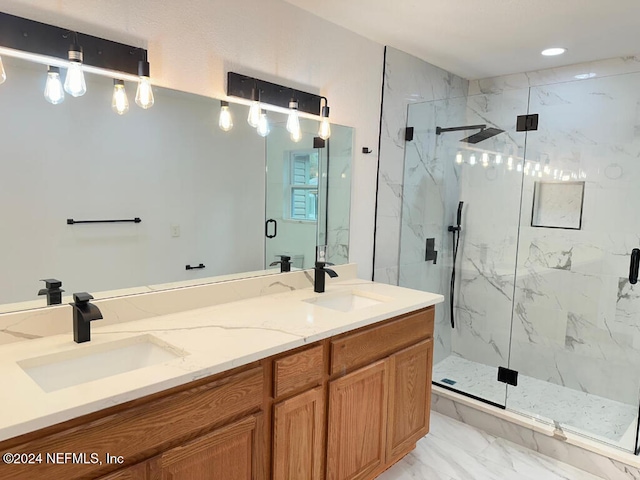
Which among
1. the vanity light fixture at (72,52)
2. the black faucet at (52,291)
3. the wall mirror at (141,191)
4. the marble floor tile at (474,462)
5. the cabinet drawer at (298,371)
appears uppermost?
the vanity light fixture at (72,52)

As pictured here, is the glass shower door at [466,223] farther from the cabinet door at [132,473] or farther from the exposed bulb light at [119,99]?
the cabinet door at [132,473]

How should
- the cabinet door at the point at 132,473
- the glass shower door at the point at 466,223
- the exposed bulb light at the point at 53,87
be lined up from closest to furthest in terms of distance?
1. the cabinet door at the point at 132,473
2. the exposed bulb light at the point at 53,87
3. the glass shower door at the point at 466,223

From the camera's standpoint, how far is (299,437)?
1709mm

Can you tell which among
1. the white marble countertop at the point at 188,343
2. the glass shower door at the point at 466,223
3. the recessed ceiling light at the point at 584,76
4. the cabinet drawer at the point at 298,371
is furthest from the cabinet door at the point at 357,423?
the recessed ceiling light at the point at 584,76

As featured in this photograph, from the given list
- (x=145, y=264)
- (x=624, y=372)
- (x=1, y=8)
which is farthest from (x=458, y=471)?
(x=1, y=8)

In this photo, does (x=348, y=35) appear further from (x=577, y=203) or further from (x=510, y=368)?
(x=510, y=368)

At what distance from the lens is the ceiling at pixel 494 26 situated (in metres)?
2.22

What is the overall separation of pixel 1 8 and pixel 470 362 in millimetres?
3688

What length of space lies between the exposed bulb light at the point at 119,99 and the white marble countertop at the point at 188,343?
860mm

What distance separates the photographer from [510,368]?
346cm

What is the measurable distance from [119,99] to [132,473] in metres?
1.37

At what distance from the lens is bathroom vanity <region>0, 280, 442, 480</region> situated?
112cm

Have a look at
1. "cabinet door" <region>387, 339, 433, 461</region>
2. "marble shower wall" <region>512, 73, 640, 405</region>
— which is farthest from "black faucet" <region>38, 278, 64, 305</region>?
"marble shower wall" <region>512, 73, 640, 405</region>

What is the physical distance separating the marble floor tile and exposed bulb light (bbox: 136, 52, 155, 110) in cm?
217
